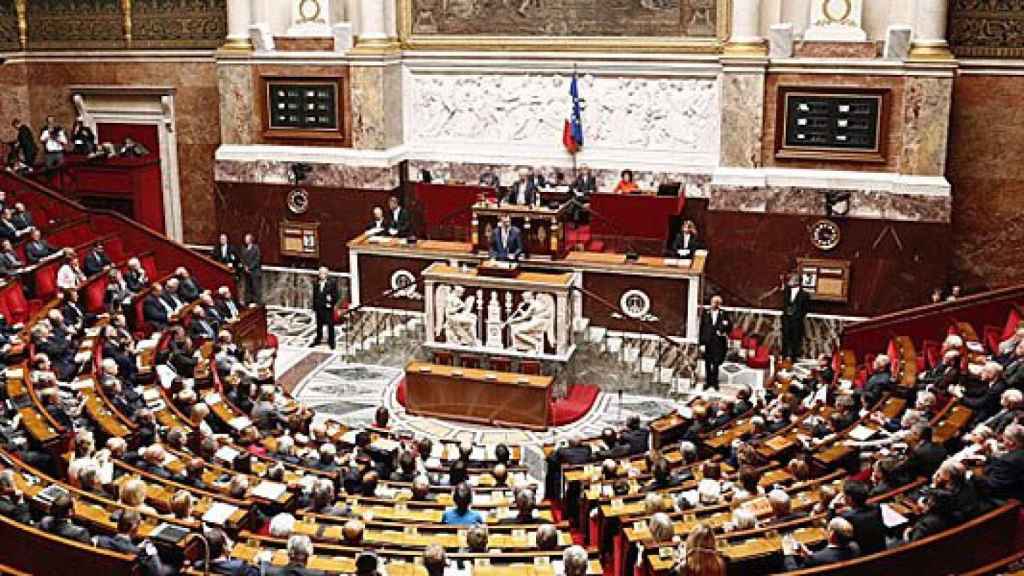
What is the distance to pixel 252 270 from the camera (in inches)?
696

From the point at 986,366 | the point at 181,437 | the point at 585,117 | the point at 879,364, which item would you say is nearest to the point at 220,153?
the point at 585,117

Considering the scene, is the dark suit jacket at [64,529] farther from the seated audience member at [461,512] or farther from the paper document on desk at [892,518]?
the paper document on desk at [892,518]

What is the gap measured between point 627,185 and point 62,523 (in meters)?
11.4

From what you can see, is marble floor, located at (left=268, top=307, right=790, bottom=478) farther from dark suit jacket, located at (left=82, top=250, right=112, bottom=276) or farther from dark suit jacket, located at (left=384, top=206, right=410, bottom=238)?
dark suit jacket, located at (left=82, top=250, right=112, bottom=276)

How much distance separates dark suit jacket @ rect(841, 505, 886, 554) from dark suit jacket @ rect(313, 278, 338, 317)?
1044 centimetres

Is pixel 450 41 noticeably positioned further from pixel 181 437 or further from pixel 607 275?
pixel 181 437

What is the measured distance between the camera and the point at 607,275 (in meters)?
15.5

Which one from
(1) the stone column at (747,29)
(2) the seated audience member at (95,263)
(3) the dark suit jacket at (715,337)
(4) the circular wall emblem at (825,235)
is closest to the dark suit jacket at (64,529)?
(2) the seated audience member at (95,263)

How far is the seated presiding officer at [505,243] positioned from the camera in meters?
15.1

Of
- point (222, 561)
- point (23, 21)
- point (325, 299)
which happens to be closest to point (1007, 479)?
point (222, 561)

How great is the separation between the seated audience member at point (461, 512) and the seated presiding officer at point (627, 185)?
9123 mm

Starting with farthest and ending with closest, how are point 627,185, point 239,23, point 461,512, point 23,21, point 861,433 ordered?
1. point 23,21
2. point 239,23
3. point 627,185
4. point 861,433
5. point 461,512

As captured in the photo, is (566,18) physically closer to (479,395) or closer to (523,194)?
(523,194)

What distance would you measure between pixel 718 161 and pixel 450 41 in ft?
16.9
